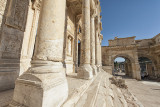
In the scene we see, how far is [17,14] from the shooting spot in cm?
332

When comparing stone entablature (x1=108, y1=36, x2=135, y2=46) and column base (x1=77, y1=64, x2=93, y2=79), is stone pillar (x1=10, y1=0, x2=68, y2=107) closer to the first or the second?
column base (x1=77, y1=64, x2=93, y2=79)

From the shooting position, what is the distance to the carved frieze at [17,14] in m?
3.06

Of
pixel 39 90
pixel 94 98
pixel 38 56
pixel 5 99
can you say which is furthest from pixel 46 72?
pixel 94 98

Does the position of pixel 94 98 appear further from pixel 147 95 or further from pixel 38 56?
pixel 147 95

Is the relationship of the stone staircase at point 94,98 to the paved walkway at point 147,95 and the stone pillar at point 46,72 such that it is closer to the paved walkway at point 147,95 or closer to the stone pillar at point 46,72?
the stone pillar at point 46,72

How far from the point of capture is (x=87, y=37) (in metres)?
4.93

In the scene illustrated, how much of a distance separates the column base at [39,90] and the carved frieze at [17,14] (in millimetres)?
2882

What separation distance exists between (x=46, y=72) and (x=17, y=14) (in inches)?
140

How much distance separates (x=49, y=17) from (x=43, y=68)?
1321 millimetres

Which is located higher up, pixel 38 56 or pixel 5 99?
pixel 38 56

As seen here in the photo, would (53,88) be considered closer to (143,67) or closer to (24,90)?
(24,90)

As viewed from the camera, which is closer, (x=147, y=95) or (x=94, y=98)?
(x=94, y=98)

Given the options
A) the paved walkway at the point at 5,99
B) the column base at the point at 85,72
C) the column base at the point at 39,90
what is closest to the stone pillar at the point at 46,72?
the column base at the point at 39,90

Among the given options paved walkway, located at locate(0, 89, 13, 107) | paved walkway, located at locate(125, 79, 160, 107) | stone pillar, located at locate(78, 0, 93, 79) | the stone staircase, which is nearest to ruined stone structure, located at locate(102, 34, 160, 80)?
paved walkway, located at locate(125, 79, 160, 107)
